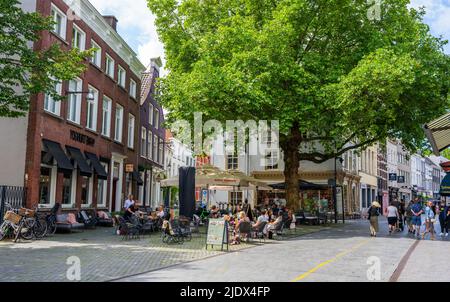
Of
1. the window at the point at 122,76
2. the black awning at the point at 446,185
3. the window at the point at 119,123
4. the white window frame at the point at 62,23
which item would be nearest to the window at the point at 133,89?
the window at the point at 122,76

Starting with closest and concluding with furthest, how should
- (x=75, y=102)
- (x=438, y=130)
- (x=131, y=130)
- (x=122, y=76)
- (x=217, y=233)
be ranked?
(x=438, y=130) → (x=217, y=233) → (x=75, y=102) → (x=122, y=76) → (x=131, y=130)

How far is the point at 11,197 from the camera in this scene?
58.2 feet

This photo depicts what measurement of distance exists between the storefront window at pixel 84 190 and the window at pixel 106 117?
3724mm

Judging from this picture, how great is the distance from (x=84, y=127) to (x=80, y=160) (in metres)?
2.21

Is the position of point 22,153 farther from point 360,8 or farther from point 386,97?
point 360,8

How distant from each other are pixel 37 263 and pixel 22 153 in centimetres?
962

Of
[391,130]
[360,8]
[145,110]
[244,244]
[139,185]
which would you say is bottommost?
[244,244]

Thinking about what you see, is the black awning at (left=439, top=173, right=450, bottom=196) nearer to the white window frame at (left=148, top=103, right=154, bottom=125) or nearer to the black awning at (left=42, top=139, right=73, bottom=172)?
the black awning at (left=42, top=139, right=73, bottom=172)

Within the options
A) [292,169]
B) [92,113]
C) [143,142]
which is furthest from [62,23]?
[143,142]

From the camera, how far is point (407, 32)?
23906 millimetres

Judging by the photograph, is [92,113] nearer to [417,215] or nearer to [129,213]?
[129,213]

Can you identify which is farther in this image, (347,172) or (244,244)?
(347,172)

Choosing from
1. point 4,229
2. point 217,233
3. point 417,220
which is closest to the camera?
point 217,233
